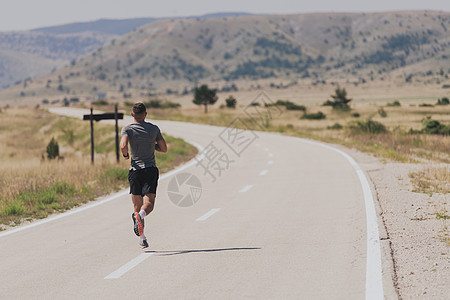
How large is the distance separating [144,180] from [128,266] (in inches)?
57.6

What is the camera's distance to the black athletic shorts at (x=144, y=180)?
A: 28.1 feet

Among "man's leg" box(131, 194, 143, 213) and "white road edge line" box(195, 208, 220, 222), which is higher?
"man's leg" box(131, 194, 143, 213)

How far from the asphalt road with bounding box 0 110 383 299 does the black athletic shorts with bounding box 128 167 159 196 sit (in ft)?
2.67

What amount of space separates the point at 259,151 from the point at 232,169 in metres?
7.76

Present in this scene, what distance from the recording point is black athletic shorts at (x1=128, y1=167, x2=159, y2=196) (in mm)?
8578

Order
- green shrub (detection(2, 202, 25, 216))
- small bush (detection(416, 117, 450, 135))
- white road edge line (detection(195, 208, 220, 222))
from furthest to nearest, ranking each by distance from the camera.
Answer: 1. small bush (detection(416, 117, 450, 135))
2. green shrub (detection(2, 202, 25, 216))
3. white road edge line (detection(195, 208, 220, 222))

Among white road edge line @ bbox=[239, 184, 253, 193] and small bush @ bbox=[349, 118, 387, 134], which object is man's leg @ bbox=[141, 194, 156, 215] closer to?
white road edge line @ bbox=[239, 184, 253, 193]

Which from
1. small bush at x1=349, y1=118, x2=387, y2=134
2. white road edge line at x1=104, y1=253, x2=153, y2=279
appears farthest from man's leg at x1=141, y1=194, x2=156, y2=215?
small bush at x1=349, y1=118, x2=387, y2=134

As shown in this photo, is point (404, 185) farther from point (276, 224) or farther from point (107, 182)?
point (107, 182)

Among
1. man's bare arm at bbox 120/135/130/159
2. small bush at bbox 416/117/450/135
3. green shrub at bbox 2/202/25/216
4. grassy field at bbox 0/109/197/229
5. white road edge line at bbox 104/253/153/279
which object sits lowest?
small bush at bbox 416/117/450/135

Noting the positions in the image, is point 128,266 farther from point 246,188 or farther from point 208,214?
point 246,188

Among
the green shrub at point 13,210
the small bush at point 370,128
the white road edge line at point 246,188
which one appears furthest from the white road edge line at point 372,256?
the small bush at point 370,128

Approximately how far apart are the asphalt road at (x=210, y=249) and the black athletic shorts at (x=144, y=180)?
32.1 inches

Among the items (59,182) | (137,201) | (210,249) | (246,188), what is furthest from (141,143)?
(59,182)
